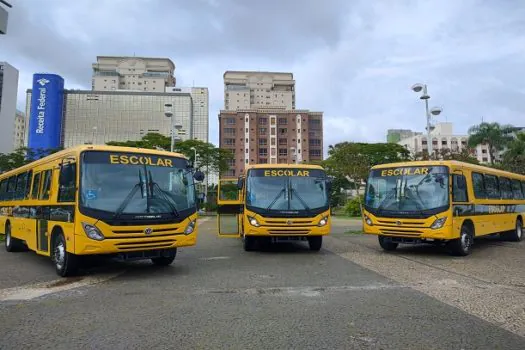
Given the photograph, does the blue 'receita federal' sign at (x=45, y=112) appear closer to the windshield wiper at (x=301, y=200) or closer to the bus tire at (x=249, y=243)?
the bus tire at (x=249, y=243)

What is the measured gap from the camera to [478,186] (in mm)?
12695

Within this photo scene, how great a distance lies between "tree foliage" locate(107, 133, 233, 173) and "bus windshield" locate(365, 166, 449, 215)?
30401mm

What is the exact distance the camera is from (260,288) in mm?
7340

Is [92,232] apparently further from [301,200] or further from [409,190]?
[409,190]

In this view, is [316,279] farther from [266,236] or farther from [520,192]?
[520,192]

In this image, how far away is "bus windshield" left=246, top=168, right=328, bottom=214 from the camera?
11.7 meters

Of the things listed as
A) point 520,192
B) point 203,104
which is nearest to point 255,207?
point 520,192

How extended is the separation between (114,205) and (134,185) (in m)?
0.59

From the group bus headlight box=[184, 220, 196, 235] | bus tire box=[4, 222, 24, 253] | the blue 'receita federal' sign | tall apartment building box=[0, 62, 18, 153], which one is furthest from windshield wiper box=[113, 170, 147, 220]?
tall apartment building box=[0, 62, 18, 153]

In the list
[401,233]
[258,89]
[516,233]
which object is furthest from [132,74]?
[401,233]

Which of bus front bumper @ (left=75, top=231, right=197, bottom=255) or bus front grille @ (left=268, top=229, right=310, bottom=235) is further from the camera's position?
bus front grille @ (left=268, top=229, right=310, bottom=235)

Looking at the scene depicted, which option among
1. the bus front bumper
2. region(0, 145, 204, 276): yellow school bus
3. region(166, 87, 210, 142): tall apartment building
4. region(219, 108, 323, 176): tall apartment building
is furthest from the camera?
region(166, 87, 210, 142): tall apartment building

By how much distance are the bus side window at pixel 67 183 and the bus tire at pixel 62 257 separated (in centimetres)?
82

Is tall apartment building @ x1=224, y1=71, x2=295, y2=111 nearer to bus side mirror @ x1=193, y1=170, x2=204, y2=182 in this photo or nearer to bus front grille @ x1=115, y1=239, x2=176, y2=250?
bus side mirror @ x1=193, y1=170, x2=204, y2=182
